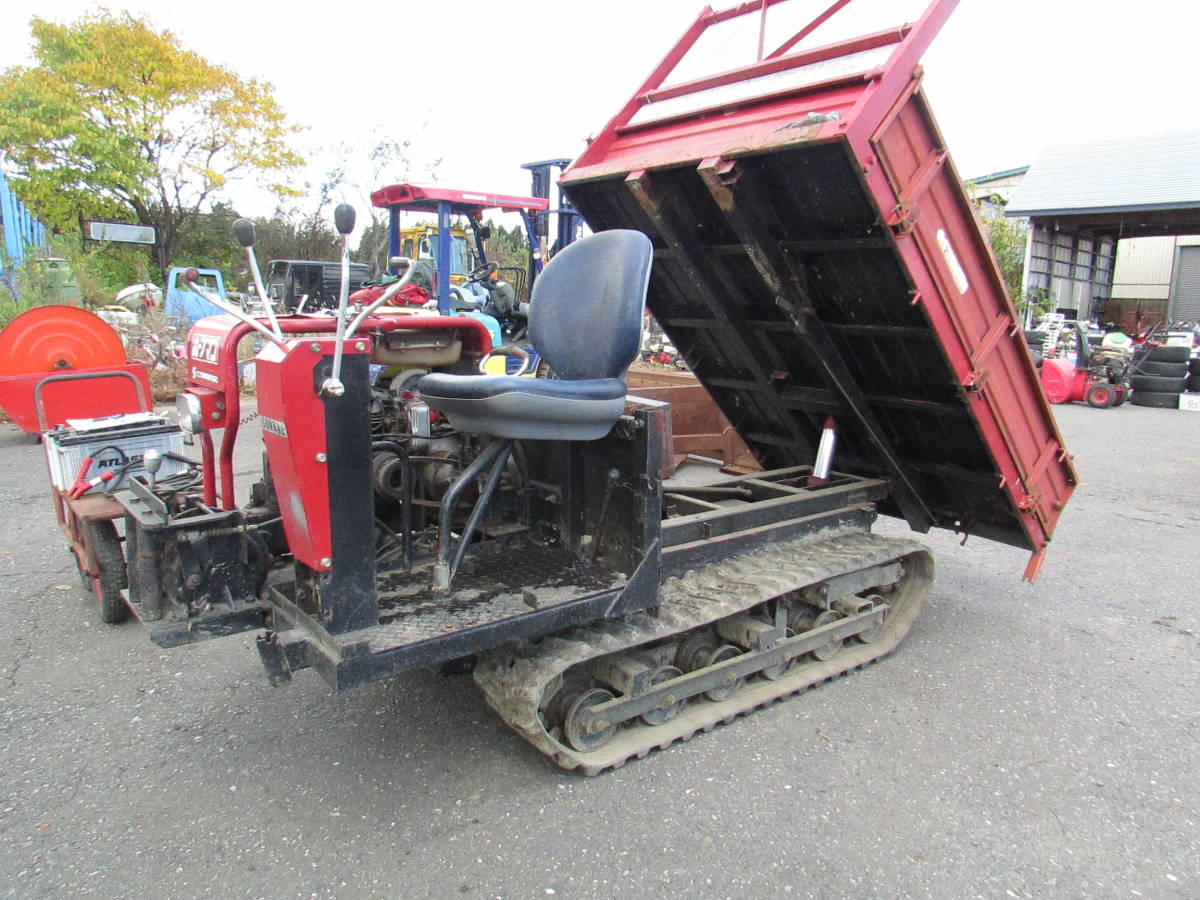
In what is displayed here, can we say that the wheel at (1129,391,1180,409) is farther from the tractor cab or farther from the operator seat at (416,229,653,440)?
the operator seat at (416,229,653,440)

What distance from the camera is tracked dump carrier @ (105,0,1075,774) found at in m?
2.63

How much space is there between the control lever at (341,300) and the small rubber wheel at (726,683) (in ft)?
6.39

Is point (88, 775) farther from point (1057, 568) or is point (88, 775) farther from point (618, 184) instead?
point (1057, 568)

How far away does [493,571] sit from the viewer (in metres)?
3.15

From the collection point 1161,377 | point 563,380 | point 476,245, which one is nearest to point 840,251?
point 563,380

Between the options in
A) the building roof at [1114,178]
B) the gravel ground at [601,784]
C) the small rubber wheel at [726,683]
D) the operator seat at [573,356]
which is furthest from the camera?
the building roof at [1114,178]

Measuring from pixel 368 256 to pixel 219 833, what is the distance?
83.3 ft

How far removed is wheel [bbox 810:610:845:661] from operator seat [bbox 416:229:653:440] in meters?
1.63

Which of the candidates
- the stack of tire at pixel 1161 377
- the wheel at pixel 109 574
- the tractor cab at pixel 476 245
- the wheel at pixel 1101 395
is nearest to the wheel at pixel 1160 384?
the stack of tire at pixel 1161 377

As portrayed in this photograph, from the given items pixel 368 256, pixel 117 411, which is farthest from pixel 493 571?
pixel 368 256

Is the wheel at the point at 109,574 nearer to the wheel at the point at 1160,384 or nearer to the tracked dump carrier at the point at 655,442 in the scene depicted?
the tracked dump carrier at the point at 655,442

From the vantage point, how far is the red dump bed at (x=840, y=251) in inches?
122

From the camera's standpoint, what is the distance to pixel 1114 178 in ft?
72.2

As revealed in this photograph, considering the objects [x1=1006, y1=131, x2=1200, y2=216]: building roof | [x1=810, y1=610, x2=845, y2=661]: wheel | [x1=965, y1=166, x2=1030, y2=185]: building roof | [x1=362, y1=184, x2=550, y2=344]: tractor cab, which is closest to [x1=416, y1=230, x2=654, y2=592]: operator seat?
[x1=810, y1=610, x2=845, y2=661]: wheel
